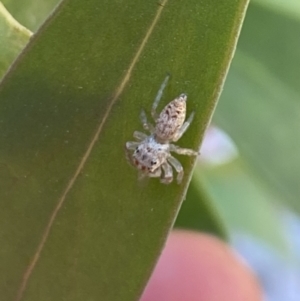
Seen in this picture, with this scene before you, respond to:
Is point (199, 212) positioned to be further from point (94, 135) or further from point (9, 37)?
point (9, 37)

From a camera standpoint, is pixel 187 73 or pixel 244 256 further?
pixel 244 256

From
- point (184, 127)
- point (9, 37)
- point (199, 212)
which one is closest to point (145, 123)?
point (184, 127)

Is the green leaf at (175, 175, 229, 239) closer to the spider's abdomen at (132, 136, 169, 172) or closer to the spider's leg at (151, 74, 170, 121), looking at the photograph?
the spider's abdomen at (132, 136, 169, 172)

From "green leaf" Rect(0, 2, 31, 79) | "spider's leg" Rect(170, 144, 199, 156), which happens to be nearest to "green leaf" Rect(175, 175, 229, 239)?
"spider's leg" Rect(170, 144, 199, 156)

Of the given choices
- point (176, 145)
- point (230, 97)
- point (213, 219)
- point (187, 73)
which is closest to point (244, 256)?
point (213, 219)

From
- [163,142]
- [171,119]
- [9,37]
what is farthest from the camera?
[163,142]

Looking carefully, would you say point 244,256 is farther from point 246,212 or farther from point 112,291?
point 112,291

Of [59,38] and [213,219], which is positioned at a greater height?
[59,38]
